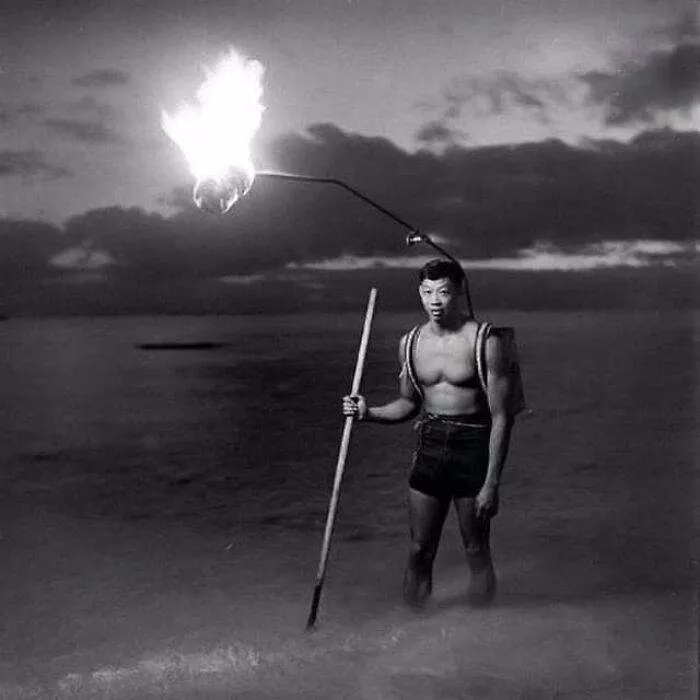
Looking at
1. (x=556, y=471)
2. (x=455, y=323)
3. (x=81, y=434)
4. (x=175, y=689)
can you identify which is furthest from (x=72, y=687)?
(x=81, y=434)

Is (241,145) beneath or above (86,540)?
above

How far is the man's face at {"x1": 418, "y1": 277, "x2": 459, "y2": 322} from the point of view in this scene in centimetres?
497

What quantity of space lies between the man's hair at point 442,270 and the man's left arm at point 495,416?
1.30 ft

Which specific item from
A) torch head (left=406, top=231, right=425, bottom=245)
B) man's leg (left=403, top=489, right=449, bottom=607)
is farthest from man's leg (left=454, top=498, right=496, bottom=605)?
torch head (left=406, top=231, right=425, bottom=245)

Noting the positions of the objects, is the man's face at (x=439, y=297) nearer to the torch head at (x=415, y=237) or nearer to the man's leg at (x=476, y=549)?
the torch head at (x=415, y=237)

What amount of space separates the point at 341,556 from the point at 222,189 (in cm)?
549

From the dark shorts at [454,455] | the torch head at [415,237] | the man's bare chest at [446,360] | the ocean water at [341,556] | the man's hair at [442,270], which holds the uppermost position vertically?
the torch head at [415,237]

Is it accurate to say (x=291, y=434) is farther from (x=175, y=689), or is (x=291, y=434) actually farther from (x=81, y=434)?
(x=175, y=689)

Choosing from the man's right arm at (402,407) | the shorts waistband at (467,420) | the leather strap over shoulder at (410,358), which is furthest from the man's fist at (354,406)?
the shorts waistband at (467,420)

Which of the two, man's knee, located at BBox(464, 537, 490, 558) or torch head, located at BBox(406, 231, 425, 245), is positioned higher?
torch head, located at BBox(406, 231, 425, 245)

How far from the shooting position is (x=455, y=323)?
5.09m

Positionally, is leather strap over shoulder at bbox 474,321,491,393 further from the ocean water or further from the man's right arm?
Result: the ocean water

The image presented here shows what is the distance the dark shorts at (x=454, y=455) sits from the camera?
5176mm

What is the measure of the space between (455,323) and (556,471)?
37.9ft
